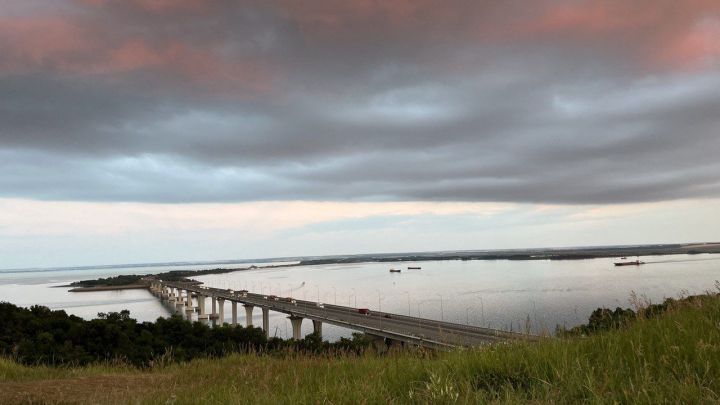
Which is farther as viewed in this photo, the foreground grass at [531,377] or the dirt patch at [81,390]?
the dirt patch at [81,390]

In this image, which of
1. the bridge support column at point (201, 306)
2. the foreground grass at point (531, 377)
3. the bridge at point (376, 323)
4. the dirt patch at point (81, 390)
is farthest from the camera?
the bridge support column at point (201, 306)

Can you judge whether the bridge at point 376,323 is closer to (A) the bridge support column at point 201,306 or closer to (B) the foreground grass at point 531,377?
(A) the bridge support column at point 201,306

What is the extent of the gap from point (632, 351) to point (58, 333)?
1523 inches

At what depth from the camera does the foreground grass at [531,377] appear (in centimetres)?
488

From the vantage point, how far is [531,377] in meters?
5.85

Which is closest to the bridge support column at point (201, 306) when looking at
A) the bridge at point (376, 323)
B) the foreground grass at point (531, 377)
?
the bridge at point (376, 323)

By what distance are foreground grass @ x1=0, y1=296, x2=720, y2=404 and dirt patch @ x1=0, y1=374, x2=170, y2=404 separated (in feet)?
0.17

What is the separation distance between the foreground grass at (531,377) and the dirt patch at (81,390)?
0.05 metres

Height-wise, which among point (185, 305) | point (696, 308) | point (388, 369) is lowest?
point (185, 305)

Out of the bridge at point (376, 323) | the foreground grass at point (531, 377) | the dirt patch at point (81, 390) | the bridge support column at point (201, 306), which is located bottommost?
the bridge support column at point (201, 306)

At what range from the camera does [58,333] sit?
112ft

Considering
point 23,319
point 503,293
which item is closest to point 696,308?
point 23,319

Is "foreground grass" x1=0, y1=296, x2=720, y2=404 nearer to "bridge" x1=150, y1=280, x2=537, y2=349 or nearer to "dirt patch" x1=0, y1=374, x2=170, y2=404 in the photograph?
"dirt patch" x1=0, y1=374, x2=170, y2=404

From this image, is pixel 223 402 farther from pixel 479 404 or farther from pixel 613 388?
pixel 613 388
